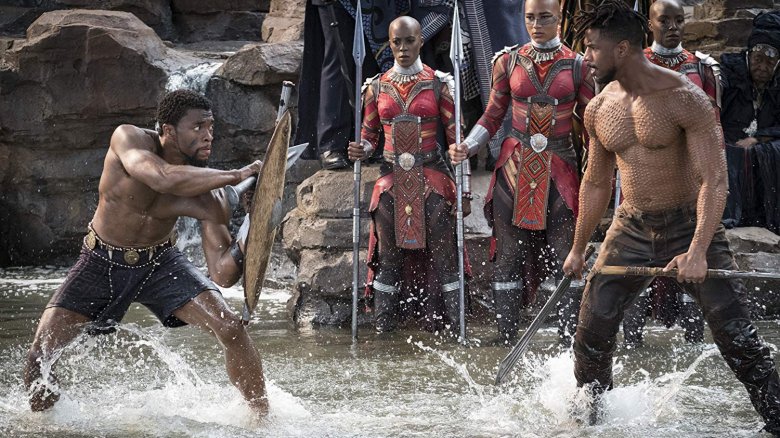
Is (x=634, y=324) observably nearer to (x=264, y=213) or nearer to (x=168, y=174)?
(x=264, y=213)

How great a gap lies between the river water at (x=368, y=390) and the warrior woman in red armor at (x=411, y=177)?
16.7 inches

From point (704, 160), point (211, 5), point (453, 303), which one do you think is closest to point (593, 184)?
point (704, 160)

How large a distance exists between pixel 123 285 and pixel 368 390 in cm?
149

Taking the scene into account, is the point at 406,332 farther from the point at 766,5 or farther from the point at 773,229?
the point at 766,5

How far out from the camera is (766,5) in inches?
442

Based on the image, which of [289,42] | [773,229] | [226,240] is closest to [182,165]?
[226,240]

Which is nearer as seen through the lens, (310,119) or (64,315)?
(64,315)

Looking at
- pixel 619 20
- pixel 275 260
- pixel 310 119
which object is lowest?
pixel 275 260

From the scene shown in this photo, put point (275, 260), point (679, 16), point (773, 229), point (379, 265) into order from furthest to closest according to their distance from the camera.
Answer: point (275, 260) → point (773, 229) → point (379, 265) → point (679, 16)

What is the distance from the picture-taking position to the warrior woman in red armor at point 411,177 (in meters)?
7.89

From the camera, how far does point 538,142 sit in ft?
24.7

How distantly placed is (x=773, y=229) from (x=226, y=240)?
16.2 ft

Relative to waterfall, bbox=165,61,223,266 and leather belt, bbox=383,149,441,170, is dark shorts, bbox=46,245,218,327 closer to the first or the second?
leather belt, bbox=383,149,441,170

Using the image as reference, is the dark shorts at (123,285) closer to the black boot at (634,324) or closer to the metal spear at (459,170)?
the metal spear at (459,170)
